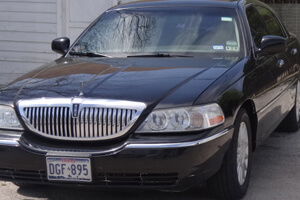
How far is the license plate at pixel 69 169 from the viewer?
3889mm

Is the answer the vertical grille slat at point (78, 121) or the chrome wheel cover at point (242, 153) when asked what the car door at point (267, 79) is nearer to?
the chrome wheel cover at point (242, 153)

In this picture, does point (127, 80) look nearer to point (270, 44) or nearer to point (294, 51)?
point (270, 44)

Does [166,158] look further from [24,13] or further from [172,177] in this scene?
[24,13]

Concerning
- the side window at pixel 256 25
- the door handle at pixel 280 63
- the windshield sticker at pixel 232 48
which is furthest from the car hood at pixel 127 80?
the door handle at pixel 280 63

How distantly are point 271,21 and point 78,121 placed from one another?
134 inches

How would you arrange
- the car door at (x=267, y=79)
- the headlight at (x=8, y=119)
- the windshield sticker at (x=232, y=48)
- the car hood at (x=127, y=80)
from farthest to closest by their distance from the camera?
the windshield sticker at (x=232, y=48), the car door at (x=267, y=79), the headlight at (x=8, y=119), the car hood at (x=127, y=80)

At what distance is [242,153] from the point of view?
459 centimetres

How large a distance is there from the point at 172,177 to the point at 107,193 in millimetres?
1039

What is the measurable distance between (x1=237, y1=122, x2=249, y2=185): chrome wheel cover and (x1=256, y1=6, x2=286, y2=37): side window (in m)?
2.03

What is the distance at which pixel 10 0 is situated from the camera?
1045 cm

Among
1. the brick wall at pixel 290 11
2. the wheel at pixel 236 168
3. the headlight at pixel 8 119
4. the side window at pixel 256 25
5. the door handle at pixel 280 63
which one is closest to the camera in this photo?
the headlight at pixel 8 119

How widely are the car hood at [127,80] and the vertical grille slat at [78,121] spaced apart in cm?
11

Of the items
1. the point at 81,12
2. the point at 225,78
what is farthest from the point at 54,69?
the point at 81,12

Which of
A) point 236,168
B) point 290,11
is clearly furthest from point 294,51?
point 290,11
